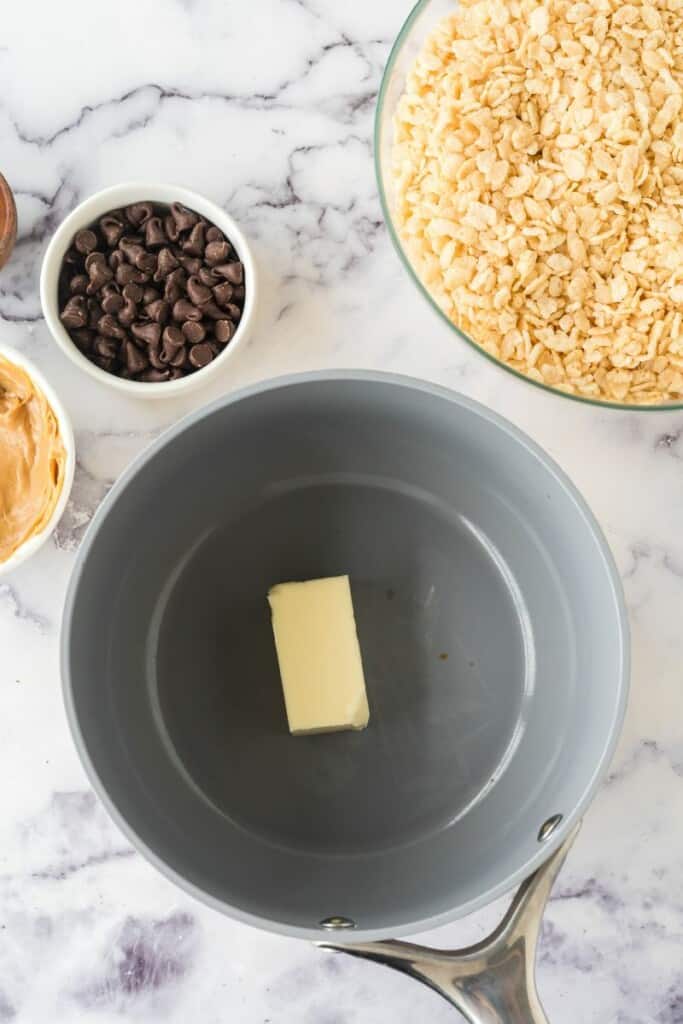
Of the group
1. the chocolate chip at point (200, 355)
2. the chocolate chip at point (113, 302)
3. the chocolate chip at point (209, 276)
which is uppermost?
the chocolate chip at point (209, 276)

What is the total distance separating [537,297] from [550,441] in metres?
0.16

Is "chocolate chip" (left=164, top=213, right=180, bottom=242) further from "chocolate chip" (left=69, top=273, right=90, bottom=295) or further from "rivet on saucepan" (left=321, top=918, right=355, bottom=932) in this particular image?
"rivet on saucepan" (left=321, top=918, right=355, bottom=932)

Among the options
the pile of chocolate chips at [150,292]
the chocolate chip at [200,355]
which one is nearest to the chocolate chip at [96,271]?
the pile of chocolate chips at [150,292]

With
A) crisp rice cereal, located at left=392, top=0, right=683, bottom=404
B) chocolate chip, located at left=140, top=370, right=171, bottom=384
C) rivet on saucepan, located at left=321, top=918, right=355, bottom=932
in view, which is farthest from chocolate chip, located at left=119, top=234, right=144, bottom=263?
rivet on saucepan, located at left=321, top=918, right=355, bottom=932

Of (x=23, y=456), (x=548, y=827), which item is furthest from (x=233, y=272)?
(x=548, y=827)

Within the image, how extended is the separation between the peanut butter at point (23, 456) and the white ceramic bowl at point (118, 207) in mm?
53

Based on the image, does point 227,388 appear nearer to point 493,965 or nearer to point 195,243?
point 195,243

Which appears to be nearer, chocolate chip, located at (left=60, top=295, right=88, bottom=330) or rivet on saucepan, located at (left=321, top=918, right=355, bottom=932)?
rivet on saucepan, located at (left=321, top=918, right=355, bottom=932)

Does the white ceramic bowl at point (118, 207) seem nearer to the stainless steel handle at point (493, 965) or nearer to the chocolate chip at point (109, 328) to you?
the chocolate chip at point (109, 328)

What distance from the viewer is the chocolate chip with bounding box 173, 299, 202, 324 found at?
3.22 feet

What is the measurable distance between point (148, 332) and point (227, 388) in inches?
4.1

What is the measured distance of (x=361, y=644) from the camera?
1028mm

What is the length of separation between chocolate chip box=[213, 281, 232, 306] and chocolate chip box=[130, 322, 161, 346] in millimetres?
58

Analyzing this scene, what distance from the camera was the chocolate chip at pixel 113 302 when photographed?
0.98 metres
